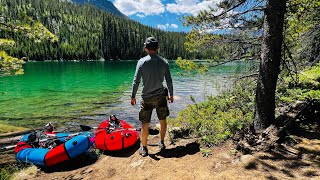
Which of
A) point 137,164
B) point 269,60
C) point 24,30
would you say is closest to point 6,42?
point 24,30

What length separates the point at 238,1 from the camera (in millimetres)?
5801

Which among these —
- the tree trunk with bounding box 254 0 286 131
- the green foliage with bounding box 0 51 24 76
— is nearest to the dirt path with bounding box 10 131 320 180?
the tree trunk with bounding box 254 0 286 131

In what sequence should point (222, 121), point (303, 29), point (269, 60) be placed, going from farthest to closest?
1. point (303, 29)
2. point (222, 121)
3. point (269, 60)

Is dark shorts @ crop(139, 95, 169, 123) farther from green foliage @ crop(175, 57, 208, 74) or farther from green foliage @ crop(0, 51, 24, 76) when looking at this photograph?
green foliage @ crop(0, 51, 24, 76)

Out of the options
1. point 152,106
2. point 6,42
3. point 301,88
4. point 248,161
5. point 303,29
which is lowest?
point 248,161

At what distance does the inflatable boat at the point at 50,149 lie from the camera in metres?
6.59

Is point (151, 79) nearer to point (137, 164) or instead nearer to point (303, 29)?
point (137, 164)

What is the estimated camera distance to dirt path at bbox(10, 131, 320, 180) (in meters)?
4.06

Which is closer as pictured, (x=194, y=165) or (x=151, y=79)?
(x=194, y=165)

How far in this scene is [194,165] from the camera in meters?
4.86

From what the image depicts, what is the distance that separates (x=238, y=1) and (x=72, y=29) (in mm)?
172141

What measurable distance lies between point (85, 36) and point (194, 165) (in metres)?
162

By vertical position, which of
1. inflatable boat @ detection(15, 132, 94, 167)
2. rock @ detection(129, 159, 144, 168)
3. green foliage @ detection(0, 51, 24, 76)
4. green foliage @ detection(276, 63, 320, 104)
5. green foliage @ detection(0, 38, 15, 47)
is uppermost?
green foliage @ detection(0, 38, 15, 47)

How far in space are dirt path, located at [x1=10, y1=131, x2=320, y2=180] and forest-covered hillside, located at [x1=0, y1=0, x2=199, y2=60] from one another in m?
127
